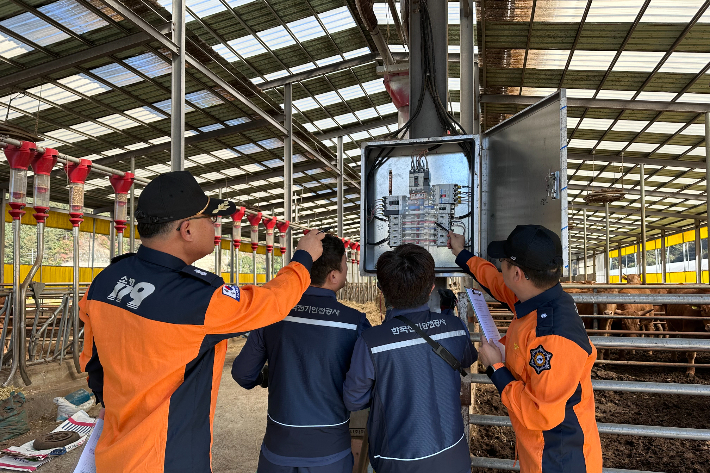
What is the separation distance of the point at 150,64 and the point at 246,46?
2188 mm

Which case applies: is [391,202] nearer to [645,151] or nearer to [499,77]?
[499,77]

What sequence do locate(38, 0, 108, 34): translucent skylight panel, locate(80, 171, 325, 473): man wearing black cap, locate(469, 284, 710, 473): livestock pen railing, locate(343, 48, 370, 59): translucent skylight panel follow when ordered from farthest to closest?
locate(343, 48, 370, 59): translucent skylight panel < locate(38, 0, 108, 34): translucent skylight panel < locate(469, 284, 710, 473): livestock pen railing < locate(80, 171, 325, 473): man wearing black cap

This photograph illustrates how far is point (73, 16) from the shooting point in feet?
25.4

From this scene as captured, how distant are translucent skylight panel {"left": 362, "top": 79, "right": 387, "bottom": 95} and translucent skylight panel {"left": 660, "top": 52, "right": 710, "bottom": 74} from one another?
6829mm

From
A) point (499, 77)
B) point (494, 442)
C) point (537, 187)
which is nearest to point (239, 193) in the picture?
point (499, 77)

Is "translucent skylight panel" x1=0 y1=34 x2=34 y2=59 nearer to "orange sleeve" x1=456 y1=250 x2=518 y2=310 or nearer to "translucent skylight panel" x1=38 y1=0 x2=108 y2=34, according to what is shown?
"translucent skylight panel" x1=38 y1=0 x2=108 y2=34

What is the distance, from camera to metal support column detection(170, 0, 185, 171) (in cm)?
616

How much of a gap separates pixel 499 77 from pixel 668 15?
12.0ft

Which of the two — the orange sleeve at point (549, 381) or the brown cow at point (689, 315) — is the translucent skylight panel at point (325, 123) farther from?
the orange sleeve at point (549, 381)

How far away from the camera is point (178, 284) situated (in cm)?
174

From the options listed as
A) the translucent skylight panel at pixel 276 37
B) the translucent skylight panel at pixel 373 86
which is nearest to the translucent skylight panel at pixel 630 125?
the translucent skylight panel at pixel 373 86

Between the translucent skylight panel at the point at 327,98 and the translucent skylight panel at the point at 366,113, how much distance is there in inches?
47.6

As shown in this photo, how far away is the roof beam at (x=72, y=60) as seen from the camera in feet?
24.1

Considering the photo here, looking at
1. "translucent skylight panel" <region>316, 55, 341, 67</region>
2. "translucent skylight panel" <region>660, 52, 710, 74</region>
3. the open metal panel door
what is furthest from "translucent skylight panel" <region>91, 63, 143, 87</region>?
"translucent skylight panel" <region>660, 52, 710, 74</region>
